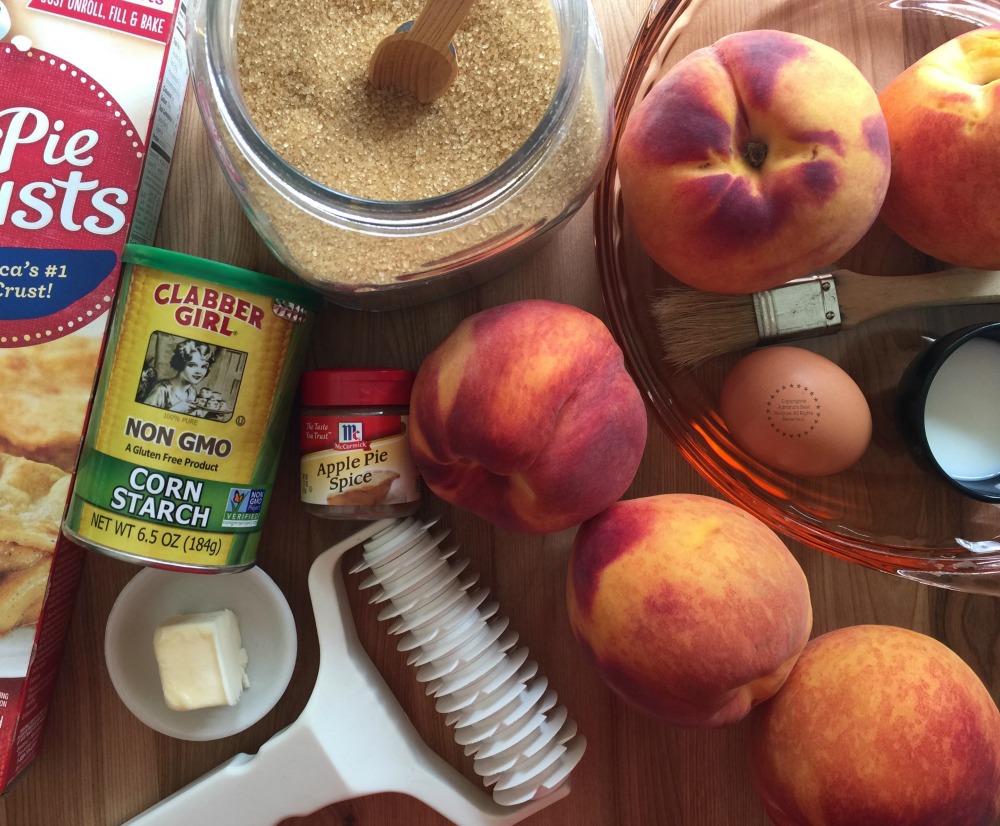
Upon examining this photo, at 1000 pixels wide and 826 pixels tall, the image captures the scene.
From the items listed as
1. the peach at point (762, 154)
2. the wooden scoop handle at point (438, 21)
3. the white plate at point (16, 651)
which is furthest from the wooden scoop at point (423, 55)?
the white plate at point (16, 651)

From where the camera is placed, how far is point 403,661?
63cm

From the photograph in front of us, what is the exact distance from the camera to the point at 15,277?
0.54 meters

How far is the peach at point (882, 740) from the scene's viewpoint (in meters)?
0.48

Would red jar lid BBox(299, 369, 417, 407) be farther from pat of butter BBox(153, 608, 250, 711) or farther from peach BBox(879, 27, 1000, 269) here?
peach BBox(879, 27, 1000, 269)

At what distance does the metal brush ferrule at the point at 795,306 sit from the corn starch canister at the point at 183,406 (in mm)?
354

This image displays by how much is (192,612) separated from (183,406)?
0.73 ft

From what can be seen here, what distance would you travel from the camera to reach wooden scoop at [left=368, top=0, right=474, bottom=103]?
398mm

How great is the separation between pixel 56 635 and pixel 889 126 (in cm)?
77

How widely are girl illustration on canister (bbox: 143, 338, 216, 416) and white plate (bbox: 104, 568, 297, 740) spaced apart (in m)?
0.17

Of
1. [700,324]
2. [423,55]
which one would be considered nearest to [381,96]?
[423,55]

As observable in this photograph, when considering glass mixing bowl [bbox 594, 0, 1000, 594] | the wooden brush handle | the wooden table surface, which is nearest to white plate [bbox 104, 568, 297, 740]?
the wooden table surface

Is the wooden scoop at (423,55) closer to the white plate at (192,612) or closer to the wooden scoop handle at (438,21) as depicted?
the wooden scoop handle at (438,21)

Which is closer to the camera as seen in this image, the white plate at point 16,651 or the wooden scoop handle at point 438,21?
the wooden scoop handle at point 438,21

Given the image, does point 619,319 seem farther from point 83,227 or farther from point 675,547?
point 83,227
